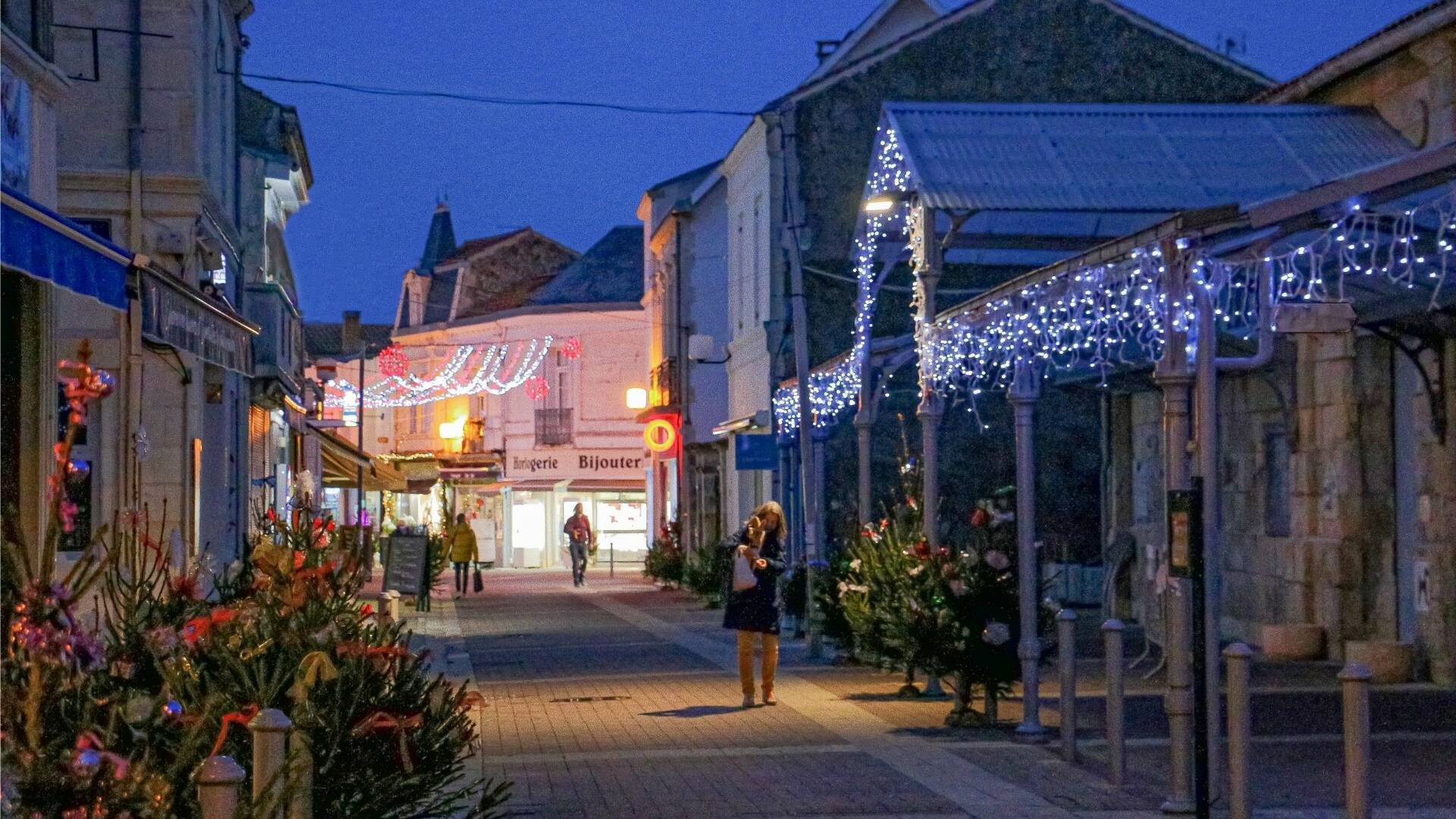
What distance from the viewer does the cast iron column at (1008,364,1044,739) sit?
41.4 feet

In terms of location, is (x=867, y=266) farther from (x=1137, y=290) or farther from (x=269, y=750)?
(x=269, y=750)

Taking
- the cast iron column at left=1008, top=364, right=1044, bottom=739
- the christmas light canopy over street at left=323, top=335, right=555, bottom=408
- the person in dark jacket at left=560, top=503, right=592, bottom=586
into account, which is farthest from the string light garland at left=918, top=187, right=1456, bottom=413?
the christmas light canopy over street at left=323, top=335, right=555, bottom=408

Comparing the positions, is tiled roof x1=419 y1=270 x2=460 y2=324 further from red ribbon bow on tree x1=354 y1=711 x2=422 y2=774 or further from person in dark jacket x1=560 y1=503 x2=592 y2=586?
red ribbon bow on tree x1=354 y1=711 x2=422 y2=774

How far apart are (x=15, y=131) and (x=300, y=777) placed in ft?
21.7

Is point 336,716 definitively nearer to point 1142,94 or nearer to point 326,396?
point 1142,94

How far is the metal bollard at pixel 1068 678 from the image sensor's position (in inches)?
440

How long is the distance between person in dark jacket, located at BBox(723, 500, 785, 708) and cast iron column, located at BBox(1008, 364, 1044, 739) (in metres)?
2.24

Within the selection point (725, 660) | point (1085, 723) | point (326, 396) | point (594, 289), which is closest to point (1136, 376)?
point (725, 660)

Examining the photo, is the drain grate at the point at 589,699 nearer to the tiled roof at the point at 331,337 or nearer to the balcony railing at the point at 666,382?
the balcony railing at the point at 666,382

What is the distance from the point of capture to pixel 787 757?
38.7ft

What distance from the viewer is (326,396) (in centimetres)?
5800

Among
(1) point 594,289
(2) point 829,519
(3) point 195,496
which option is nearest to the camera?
(3) point 195,496

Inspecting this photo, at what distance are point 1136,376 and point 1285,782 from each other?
8.85 meters

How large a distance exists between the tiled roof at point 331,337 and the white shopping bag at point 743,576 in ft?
194
